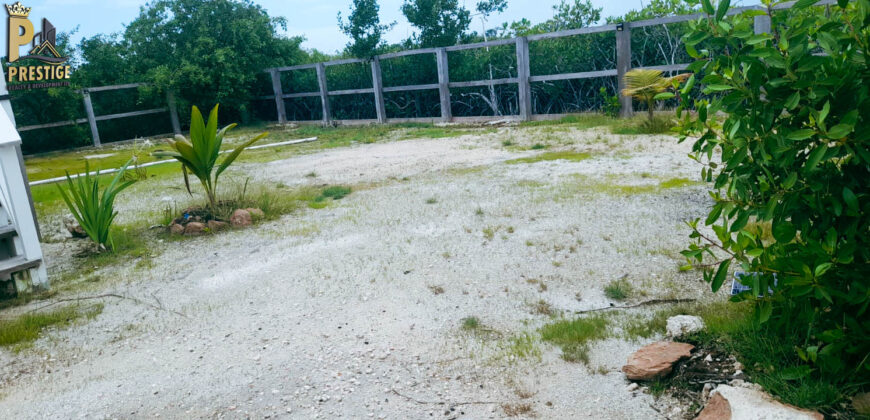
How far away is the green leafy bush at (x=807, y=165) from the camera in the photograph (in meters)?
2.06

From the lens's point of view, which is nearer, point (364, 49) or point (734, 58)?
point (734, 58)

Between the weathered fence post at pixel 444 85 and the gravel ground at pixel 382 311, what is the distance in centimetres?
712

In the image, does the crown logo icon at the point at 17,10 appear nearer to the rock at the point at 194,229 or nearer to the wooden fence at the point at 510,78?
the wooden fence at the point at 510,78

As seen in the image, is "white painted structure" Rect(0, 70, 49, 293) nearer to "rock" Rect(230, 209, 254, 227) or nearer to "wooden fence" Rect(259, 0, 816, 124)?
"rock" Rect(230, 209, 254, 227)

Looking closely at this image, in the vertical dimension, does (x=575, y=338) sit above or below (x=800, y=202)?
below

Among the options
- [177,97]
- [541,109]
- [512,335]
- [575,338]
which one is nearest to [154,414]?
[512,335]

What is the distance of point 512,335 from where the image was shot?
332 centimetres

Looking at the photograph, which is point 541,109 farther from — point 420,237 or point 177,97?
point 177,97

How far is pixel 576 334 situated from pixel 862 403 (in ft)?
4.13

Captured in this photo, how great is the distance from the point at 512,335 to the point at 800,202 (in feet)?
5.02

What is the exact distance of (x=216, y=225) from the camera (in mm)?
5930

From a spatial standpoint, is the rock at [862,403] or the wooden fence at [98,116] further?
the wooden fence at [98,116]

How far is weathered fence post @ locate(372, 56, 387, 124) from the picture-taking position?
14758mm

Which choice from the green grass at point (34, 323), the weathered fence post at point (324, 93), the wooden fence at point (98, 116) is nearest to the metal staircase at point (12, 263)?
the green grass at point (34, 323)
